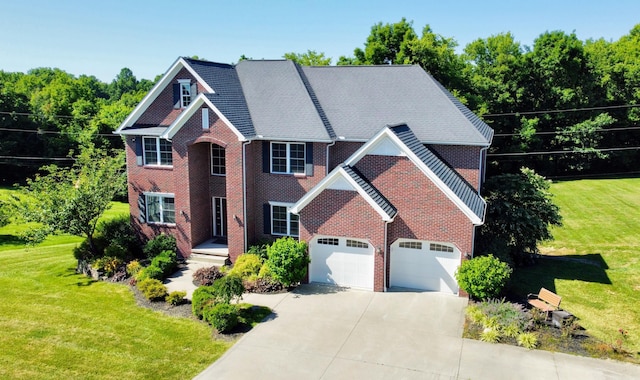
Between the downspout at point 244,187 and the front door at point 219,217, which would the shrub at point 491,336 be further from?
the front door at point 219,217

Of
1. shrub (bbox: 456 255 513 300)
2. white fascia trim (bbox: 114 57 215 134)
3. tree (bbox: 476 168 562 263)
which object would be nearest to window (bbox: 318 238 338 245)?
shrub (bbox: 456 255 513 300)

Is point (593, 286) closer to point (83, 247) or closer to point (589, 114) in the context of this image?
point (83, 247)

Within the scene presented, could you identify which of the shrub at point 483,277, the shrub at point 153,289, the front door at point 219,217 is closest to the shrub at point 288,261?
the shrub at point 153,289

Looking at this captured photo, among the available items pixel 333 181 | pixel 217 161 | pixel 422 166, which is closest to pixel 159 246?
pixel 217 161

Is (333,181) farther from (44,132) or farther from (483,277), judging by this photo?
(44,132)

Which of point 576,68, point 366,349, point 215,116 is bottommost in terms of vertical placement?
point 366,349

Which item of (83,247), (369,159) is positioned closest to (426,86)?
(369,159)

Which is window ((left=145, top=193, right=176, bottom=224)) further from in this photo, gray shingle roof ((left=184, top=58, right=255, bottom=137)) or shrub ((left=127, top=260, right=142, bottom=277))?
gray shingle roof ((left=184, top=58, right=255, bottom=137))
